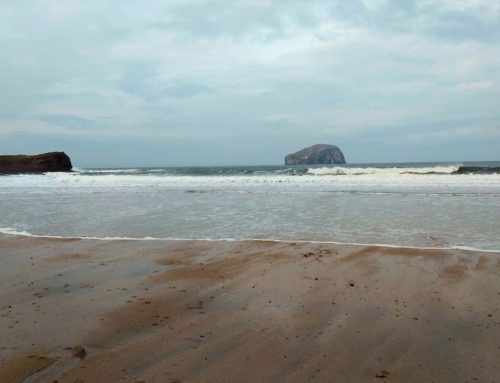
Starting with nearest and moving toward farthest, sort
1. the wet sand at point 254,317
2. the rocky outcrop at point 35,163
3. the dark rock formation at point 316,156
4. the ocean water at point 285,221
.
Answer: the wet sand at point 254,317, the ocean water at point 285,221, the rocky outcrop at point 35,163, the dark rock formation at point 316,156

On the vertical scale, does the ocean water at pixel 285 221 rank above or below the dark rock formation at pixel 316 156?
below

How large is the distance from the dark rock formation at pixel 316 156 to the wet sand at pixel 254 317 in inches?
4094

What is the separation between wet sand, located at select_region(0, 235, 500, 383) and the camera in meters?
2.58

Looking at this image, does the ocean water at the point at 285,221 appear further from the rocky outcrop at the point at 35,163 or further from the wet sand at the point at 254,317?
the rocky outcrop at the point at 35,163

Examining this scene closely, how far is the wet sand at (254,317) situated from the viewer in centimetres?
258

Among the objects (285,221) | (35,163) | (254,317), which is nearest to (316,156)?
(35,163)

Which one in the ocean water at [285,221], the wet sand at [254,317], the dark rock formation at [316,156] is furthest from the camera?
the dark rock formation at [316,156]

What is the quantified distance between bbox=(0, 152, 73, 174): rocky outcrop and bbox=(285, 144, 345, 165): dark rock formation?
63.6 m

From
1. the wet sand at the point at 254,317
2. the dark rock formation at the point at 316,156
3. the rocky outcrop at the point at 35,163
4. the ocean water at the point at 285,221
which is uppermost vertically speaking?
the dark rock formation at the point at 316,156

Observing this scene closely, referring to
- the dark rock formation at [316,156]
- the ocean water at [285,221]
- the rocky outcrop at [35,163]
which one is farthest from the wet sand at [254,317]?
the dark rock formation at [316,156]

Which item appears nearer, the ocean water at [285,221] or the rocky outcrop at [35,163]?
the ocean water at [285,221]

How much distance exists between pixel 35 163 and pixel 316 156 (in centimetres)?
6983

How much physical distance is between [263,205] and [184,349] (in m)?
9.77

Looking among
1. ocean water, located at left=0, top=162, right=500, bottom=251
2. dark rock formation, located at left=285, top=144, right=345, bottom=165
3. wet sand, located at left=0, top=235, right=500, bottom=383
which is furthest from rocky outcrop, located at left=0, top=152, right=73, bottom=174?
dark rock formation, located at left=285, top=144, right=345, bottom=165
